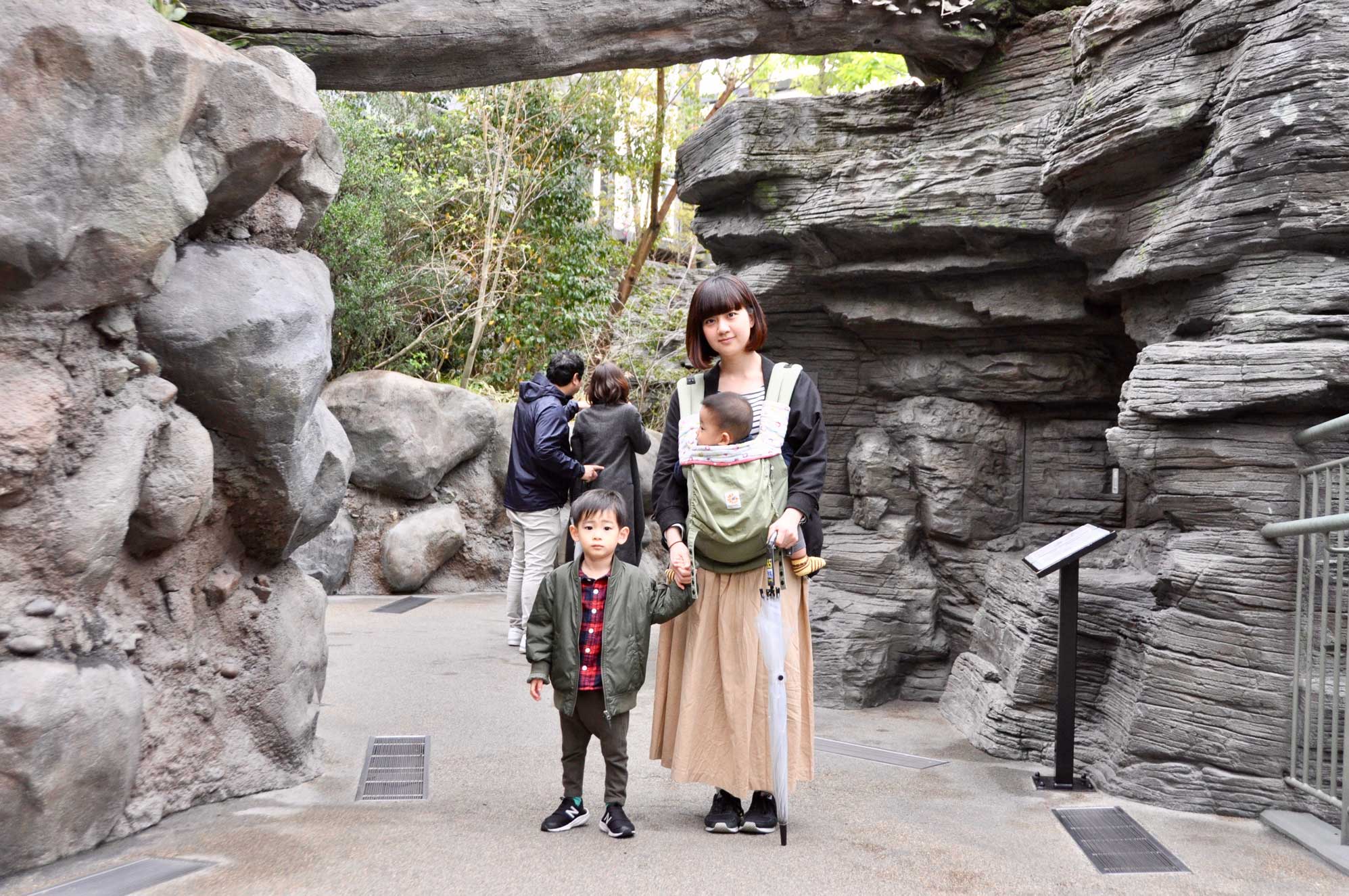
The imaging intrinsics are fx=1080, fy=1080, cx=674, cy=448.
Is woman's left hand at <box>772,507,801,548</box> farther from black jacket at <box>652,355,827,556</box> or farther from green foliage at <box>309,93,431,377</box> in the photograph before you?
green foliage at <box>309,93,431,377</box>

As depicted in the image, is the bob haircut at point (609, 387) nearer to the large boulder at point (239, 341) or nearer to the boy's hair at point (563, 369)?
the boy's hair at point (563, 369)

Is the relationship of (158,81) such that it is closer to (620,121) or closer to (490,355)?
(490,355)

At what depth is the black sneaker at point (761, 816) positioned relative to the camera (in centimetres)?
404

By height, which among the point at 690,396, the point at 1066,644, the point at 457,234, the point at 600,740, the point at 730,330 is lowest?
the point at 600,740

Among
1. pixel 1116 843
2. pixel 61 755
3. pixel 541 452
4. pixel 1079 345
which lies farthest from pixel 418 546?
pixel 1116 843

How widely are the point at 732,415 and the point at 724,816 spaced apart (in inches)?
59.6

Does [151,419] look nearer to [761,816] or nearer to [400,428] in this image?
[761,816]

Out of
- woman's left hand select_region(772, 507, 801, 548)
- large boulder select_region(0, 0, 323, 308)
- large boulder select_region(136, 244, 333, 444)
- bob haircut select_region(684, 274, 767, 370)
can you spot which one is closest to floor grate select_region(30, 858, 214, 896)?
large boulder select_region(136, 244, 333, 444)

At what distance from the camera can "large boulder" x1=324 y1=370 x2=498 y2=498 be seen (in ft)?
34.2

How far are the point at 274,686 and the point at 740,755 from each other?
6.48 feet

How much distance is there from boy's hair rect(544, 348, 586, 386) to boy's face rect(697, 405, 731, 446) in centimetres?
343

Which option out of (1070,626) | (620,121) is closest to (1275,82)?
(1070,626)

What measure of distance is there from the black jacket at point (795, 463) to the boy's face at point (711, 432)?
0.20 meters

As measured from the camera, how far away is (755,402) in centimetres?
405
